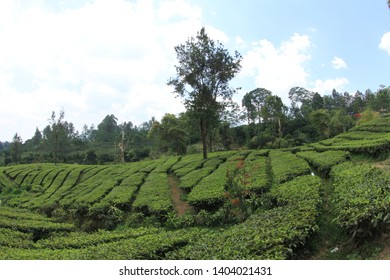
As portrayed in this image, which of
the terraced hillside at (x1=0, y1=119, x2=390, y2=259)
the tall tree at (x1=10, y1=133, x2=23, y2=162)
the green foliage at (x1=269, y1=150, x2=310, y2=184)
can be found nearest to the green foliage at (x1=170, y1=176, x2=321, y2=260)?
the terraced hillside at (x1=0, y1=119, x2=390, y2=259)

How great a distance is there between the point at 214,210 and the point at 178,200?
9.11 feet

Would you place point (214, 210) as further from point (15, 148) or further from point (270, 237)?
point (15, 148)

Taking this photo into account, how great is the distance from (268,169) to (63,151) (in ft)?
165

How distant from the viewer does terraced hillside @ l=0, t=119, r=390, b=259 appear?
6793 millimetres

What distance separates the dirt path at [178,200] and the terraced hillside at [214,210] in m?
0.09

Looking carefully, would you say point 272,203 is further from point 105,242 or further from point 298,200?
point 105,242

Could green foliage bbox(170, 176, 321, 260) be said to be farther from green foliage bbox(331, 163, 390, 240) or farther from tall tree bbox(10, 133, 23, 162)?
tall tree bbox(10, 133, 23, 162)

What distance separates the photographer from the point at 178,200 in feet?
47.9

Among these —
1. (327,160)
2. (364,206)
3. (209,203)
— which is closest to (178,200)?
(209,203)

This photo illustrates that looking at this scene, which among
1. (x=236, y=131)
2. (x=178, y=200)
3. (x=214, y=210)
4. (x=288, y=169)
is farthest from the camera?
(x=236, y=131)

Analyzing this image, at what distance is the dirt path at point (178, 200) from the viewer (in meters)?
13.2

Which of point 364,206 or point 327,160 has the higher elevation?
point 327,160

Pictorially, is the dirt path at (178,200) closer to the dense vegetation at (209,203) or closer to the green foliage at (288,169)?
the dense vegetation at (209,203)

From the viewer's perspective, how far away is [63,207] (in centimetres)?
1728
